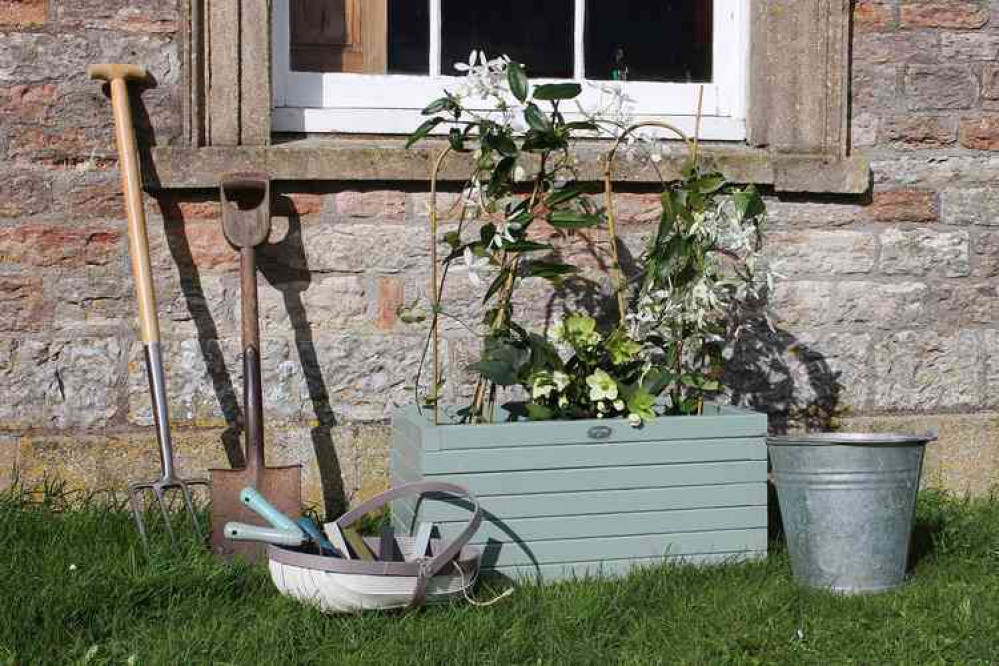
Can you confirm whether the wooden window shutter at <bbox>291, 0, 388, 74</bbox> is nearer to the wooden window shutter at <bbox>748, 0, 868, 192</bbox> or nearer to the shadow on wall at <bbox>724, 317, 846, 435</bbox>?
the wooden window shutter at <bbox>748, 0, 868, 192</bbox>

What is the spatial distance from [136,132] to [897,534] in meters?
2.59

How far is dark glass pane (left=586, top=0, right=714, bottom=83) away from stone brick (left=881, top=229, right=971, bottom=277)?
882 millimetres

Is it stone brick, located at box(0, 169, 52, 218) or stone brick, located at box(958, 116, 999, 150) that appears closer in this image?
stone brick, located at box(0, 169, 52, 218)

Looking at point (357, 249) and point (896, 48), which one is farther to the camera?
point (896, 48)

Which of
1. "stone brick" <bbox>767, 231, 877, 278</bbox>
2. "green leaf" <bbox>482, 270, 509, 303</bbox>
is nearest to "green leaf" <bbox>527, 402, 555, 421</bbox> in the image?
"green leaf" <bbox>482, 270, 509, 303</bbox>

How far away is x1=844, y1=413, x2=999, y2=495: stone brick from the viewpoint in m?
4.50

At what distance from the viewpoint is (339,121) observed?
431cm

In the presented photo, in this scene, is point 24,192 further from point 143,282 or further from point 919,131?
point 919,131

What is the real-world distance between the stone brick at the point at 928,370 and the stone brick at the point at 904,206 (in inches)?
15.8

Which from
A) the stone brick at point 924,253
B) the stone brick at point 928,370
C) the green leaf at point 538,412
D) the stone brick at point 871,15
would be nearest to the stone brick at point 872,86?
the stone brick at point 871,15

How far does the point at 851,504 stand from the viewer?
133 inches

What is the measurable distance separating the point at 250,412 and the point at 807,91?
217 centimetres

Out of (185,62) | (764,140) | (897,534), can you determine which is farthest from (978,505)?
(185,62)

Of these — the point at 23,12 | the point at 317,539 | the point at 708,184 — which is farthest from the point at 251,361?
the point at 708,184
